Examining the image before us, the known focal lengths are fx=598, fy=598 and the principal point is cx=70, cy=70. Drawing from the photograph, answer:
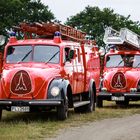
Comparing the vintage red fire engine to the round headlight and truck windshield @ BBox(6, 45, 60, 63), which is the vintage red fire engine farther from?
the round headlight

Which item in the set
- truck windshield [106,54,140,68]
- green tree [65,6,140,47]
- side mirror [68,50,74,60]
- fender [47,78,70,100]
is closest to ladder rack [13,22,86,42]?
side mirror [68,50,74,60]

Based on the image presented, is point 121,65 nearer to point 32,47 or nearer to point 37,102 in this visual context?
point 32,47

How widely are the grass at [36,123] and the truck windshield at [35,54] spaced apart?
1648 millimetres

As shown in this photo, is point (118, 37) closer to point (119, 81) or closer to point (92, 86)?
point (119, 81)

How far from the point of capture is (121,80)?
896 inches

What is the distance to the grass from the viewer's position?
1297 centimetres

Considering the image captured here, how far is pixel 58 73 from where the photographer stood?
1638 cm

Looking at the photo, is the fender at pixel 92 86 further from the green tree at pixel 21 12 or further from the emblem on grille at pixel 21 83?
the green tree at pixel 21 12

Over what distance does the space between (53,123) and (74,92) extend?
2.70 meters

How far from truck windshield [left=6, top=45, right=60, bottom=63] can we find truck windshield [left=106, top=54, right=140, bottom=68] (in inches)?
274

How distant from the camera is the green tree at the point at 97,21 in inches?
2377

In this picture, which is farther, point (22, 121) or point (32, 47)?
point (32, 47)

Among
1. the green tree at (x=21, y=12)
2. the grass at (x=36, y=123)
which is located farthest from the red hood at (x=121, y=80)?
the green tree at (x=21, y=12)

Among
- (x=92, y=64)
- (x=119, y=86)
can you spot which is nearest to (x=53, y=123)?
(x=92, y=64)
